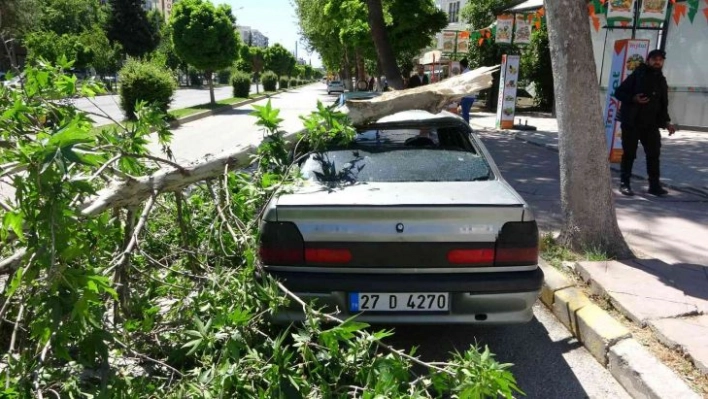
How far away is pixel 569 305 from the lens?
13.1ft

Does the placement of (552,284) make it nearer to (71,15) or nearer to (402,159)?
(402,159)

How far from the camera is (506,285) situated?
3.13 m

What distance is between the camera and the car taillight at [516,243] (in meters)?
3.12

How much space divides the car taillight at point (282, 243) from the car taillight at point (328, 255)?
44mm

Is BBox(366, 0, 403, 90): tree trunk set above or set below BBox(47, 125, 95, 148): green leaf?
above

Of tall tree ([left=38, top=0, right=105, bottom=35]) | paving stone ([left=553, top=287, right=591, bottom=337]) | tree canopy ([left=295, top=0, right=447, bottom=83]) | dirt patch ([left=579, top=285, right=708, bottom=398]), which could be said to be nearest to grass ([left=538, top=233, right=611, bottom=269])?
paving stone ([left=553, top=287, right=591, bottom=337])

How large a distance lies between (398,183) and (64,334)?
1.97 metres

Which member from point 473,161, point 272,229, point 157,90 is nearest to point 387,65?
point 157,90

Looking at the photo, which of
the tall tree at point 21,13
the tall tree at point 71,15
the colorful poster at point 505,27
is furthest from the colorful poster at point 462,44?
the tall tree at point 71,15

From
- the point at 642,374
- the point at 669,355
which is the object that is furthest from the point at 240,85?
the point at 642,374

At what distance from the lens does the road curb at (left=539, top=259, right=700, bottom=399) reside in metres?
2.99

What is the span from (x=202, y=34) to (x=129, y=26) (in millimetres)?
42189

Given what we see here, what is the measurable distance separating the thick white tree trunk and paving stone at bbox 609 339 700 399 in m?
2.15

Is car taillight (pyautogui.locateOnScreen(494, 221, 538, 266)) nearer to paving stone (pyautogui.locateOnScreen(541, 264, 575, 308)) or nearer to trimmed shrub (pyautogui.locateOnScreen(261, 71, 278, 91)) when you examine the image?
paving stone (pyautogui.locateOnScreen(541, 264, 575, 308))
